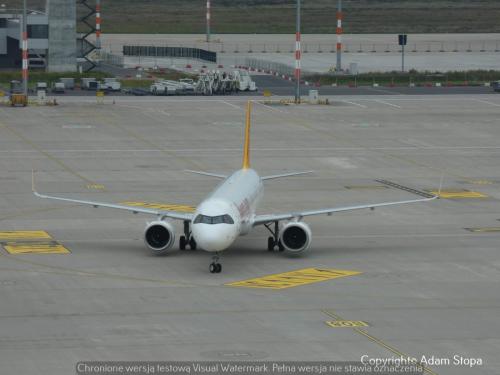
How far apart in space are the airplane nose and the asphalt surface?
4.44 ft

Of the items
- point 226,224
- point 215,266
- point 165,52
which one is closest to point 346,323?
point 226,224

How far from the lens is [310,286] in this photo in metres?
45.9

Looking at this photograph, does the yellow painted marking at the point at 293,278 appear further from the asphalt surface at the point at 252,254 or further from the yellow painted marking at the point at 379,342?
the yellow painted marking at the point at 379,342

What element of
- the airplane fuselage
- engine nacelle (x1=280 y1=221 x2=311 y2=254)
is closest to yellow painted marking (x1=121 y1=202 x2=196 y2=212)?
the airplane fuselage

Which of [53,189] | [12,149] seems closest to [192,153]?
[12,149]

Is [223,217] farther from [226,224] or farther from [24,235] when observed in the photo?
[24,235]

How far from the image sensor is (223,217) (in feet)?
155

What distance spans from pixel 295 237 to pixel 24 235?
12820 millimetres

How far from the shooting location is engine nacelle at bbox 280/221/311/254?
50656 mm

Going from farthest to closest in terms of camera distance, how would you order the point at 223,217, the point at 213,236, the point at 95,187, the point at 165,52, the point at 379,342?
the point at 165,52 < the point at 95,187 < the point at 223,217 < the point at 213,236 < the point at 379,342

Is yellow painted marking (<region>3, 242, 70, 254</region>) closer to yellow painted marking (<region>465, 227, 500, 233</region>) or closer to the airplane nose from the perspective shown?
the airplane nose

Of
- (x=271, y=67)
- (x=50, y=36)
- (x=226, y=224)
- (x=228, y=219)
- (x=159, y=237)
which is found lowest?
(x=159, y=237)

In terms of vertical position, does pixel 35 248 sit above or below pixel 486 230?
below

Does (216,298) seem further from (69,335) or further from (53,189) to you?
(53,189)
